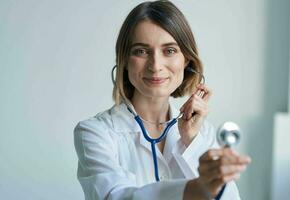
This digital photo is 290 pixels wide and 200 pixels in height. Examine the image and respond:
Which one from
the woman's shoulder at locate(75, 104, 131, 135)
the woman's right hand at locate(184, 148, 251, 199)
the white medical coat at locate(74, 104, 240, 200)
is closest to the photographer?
the woman's right hand at locate(184, 148, 251, 199)

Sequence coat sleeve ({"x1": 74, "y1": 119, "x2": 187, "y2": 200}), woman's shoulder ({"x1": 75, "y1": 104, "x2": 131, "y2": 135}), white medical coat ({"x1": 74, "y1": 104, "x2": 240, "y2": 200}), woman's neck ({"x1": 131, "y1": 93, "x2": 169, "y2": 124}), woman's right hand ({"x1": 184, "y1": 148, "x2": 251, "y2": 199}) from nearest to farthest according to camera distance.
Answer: woman's right hand ({"x1": 184, "y1": 148, "x2": 251, "y2": 199})
coat sleeve ({"x1": 74, "y1": 119, "x2": 187, "y2": 200})
white medical coat ({"x1": 74, "y1": 104, "x2": 240, "y2": 200})
woman's shoulder ({"x1": 75, "y1": 104, "x2": 131, "y2": 135})
woman's neck ({"x1": 131, "y1": 93, "x2": 169, "y2": 124})

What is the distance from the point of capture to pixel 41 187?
210 centimetres

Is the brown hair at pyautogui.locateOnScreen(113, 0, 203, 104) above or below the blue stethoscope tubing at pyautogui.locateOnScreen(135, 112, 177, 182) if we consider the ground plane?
above

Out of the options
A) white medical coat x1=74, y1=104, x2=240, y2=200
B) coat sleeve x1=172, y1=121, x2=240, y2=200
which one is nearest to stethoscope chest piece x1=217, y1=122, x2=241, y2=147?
white medical coat x1=74, y1=104, x2=240, y2=200

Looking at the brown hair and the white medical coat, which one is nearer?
the white medical coat

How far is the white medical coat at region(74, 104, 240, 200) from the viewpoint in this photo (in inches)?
44.6

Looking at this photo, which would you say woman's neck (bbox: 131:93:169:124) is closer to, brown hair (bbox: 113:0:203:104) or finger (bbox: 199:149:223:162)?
brown hair (bbox: 113:0:203:104)

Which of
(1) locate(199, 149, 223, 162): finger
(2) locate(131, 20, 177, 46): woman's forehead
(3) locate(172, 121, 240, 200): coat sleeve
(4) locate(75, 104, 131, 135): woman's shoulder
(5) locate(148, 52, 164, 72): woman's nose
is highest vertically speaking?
(2) locate(131, 20, 177, 46): woman's forehead

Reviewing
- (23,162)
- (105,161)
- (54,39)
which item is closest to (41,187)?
(23,162)

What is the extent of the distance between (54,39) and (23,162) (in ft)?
1.73

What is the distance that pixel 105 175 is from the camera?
109 centimetres

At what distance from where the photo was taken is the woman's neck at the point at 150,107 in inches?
53.7

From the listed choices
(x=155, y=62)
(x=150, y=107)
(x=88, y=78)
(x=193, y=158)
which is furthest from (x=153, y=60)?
(x=88, y=78)

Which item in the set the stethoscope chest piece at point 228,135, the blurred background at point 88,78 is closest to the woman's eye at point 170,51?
the stethoscope chest piece at point 228,135
